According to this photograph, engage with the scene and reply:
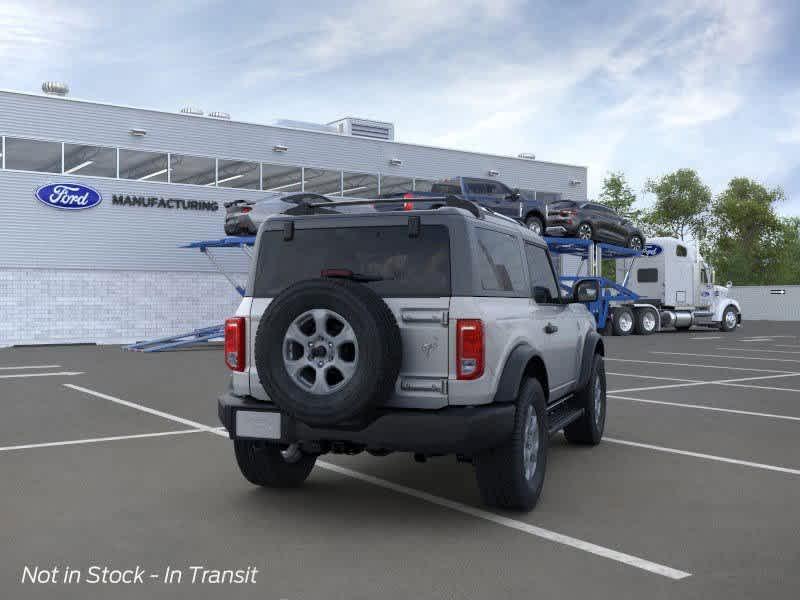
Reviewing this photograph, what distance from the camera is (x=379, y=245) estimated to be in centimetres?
531

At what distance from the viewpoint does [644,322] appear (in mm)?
30812

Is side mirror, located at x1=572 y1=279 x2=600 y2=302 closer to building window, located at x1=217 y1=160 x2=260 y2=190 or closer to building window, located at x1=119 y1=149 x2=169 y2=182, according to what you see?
building window, located at x1=119 y1=149 x2=169 y2=182

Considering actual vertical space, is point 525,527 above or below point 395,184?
below

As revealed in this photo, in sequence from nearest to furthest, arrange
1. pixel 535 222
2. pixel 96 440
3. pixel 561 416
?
pixel 561 416
pixel 96 440
pixel 535 222

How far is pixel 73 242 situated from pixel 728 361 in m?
19.9

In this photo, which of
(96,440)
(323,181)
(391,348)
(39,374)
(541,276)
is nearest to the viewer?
(391,348)

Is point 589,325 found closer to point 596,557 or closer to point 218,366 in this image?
point 596,557

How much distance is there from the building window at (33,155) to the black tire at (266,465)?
77.0 ft

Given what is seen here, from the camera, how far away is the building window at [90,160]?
26922mm

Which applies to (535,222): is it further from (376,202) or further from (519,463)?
(519,463)

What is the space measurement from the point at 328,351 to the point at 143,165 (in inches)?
992

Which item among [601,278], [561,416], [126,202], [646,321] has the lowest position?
[646,321]

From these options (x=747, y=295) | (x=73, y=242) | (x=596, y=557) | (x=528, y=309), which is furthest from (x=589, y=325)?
(x=747, y=295)

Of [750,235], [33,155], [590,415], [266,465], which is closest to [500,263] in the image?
[266,465]
